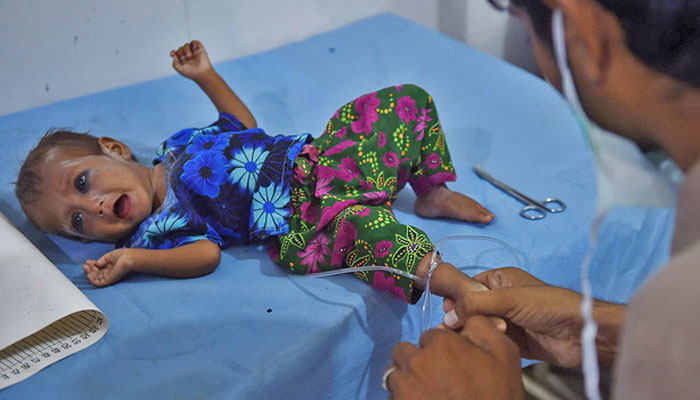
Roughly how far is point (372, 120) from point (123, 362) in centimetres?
72

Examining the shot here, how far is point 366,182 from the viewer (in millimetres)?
1464

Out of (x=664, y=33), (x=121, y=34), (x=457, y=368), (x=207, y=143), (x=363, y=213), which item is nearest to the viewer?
(x=664, y=33)

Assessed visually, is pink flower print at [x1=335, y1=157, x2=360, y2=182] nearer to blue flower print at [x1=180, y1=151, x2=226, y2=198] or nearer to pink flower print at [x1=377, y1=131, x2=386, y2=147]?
pink flower print at [x1=377, y1=131, x2=386, y2=147]

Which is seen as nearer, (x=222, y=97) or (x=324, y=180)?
(x=324, y=180)

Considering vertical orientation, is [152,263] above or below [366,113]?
below

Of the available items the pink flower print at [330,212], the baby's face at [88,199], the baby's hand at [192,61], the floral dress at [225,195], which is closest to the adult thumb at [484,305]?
the pink flower print at [330,212]

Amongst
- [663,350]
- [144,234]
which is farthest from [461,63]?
[663,350]

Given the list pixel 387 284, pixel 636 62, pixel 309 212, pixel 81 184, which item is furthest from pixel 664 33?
pixel 81 184

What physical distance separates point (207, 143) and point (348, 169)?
1.10 feet

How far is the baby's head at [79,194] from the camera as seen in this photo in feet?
4.66

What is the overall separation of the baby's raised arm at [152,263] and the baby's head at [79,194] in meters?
0.10

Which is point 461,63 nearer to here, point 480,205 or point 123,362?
point 480,205

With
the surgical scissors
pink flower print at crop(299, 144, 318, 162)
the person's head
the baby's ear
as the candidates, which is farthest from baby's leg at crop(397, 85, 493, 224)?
the person's head

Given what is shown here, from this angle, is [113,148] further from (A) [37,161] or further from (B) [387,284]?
(B) [387,284]
